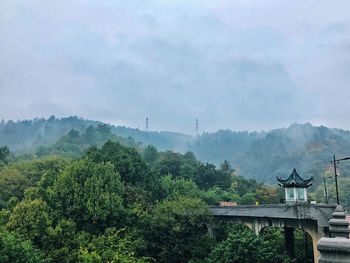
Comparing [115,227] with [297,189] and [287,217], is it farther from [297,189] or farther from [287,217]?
[297,189]

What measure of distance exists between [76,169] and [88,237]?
595cm

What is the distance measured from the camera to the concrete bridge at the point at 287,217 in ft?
67.5

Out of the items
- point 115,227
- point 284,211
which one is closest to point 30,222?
point 115,227

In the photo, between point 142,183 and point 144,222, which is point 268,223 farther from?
point 142,183

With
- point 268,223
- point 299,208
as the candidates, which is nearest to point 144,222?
point 268,223

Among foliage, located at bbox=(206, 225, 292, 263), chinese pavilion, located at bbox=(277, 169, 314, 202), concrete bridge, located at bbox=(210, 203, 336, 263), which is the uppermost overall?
chinese pavilion, located at bbox=(277, 169, 314, 202)

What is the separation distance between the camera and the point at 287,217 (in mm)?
23375

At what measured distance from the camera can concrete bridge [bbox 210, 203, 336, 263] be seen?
2058cm

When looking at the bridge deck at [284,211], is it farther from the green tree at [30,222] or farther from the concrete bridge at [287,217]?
the green tree at [30,222]

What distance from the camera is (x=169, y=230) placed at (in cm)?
2741

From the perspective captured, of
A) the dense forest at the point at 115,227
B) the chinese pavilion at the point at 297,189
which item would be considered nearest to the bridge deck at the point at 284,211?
the dense forest at the point at 115,227

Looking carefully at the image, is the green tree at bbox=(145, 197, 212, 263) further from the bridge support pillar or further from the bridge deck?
the bridge support pillar

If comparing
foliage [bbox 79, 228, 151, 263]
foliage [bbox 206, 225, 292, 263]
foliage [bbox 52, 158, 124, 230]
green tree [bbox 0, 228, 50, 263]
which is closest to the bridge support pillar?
foliage [bbox 206, 225, 292, 263]

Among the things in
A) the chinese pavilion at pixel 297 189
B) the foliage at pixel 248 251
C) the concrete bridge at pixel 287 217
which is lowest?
the foliage at pixel 248 251
